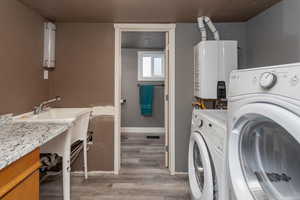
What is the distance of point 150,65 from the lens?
4984mm

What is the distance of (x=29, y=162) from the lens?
1.13 meters

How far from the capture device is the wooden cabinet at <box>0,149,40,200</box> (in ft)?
3.02

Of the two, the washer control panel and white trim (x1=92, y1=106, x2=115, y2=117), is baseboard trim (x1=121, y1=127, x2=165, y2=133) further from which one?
the washer control panel

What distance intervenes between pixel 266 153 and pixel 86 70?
2258mm

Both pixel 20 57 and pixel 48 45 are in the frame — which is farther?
pixel 48 45

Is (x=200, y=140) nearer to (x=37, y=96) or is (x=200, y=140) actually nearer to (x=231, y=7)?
(x=231, y=7)

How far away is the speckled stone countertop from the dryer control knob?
1165 millimetres

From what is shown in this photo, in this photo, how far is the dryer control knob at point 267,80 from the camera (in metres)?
0.82

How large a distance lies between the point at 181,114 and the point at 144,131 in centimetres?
246

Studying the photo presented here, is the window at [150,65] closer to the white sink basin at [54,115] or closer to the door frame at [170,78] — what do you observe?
the door frame at [170,78]

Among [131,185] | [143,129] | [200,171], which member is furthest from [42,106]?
[143,129]

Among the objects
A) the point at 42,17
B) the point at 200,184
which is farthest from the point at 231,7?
the point at 42,17

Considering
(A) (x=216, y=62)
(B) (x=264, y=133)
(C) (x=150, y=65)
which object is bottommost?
(B) (x=264, y=133)

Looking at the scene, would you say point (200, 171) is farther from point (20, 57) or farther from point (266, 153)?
point (20, 57)
